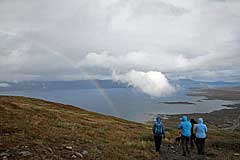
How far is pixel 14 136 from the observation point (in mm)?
14180

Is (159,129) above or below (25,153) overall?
above

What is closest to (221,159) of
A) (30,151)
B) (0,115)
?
(30,151)

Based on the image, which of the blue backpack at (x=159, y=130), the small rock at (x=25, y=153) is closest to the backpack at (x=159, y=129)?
the blue backpack at (x=159, y=130)

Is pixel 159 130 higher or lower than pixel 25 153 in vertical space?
higher

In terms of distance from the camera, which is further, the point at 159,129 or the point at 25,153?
the point at 159,129

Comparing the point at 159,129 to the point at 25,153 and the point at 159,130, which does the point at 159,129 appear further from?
the point at 25,153

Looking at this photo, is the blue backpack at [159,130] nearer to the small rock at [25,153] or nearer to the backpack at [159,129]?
the backpack at [159,129]

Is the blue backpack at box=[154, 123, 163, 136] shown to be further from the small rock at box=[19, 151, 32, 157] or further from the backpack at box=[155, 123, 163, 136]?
the small rock at box=[19, 151, 32, 157]

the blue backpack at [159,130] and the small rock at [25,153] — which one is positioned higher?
the blue backpack at [159,130]

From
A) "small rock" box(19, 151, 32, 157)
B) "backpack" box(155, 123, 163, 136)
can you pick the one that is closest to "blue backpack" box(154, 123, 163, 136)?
"backpack" box(155, 123, 163, 136)

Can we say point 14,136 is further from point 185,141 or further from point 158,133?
point 185,141

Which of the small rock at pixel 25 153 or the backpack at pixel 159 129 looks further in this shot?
the backpack at pixel 159 129

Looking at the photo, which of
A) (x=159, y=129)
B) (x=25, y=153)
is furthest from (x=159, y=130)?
(x=25, y=153)

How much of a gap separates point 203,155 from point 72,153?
847 centimetres
